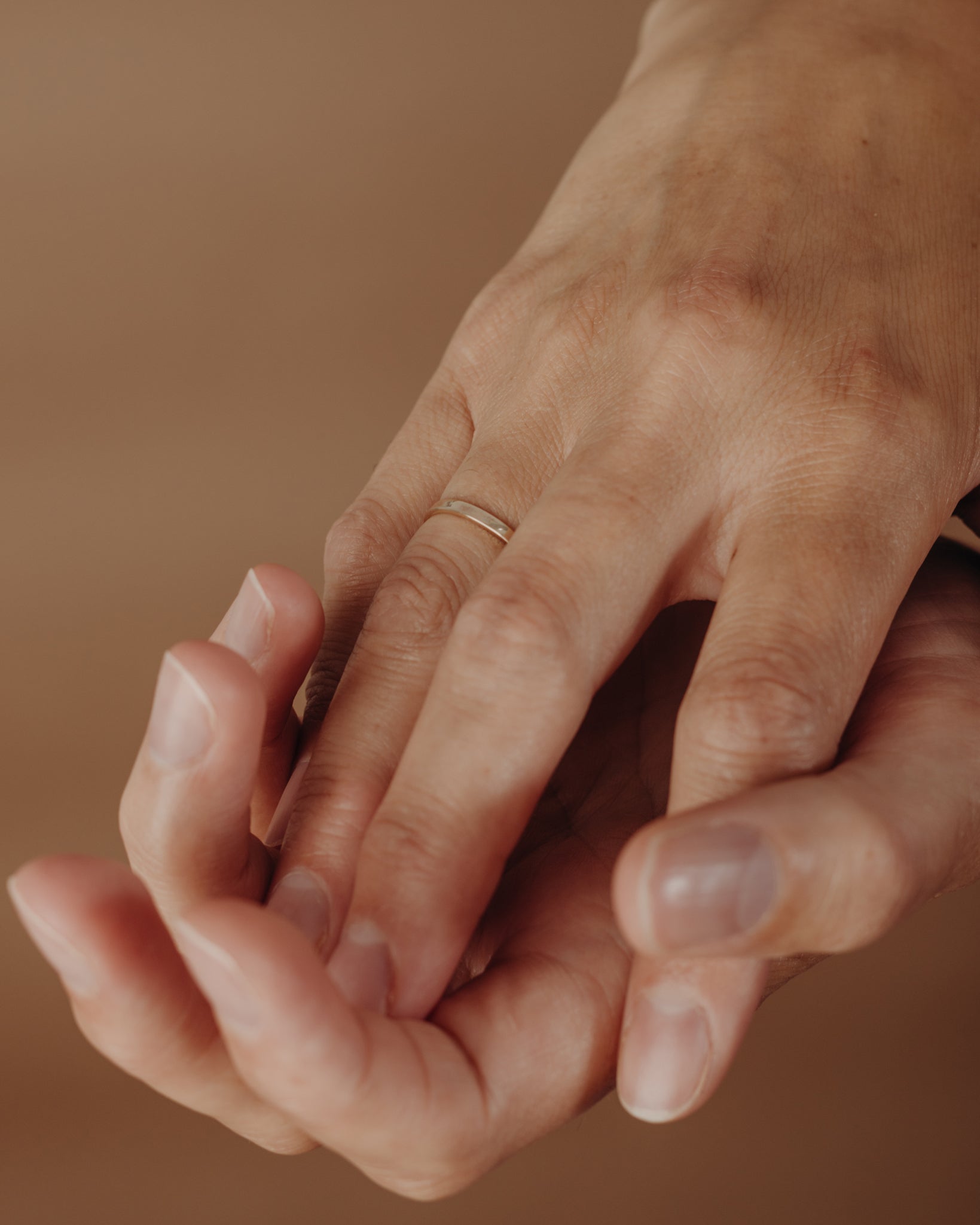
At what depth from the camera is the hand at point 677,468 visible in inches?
21.9

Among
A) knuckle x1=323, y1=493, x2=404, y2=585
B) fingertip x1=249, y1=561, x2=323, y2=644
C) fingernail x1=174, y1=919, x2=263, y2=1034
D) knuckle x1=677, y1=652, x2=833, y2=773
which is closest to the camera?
fingernail x1=174, y1=919, x2=263, y2=1034

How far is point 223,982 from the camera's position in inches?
17.0

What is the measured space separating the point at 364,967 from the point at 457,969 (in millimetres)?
157

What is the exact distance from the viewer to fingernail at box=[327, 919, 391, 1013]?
50cm

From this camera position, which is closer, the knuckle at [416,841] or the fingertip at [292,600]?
the knuckle at [416,841]

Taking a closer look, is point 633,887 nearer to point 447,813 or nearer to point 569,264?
point 447,813

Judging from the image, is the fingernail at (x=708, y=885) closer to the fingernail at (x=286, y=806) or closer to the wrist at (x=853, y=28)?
the fingernail at (x=286, y=806)

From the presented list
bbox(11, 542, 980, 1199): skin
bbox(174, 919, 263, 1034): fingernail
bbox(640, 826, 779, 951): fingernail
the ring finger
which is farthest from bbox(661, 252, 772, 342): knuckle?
bbox(174, 919, 263, 1034): fingernail

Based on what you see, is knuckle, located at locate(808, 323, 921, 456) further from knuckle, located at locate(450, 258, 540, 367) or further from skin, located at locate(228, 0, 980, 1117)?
knuckle, located at locate(450, 258, 540, 367)

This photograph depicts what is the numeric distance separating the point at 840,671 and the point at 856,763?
0.05m

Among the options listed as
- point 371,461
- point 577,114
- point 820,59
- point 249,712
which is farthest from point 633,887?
point 577,114

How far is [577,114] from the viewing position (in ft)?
5.21

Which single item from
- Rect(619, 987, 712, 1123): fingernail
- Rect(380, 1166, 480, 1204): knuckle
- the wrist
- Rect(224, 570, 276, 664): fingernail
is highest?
the wrist

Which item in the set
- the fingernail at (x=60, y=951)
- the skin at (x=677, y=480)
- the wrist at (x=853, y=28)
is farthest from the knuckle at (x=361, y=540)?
the wrist at (x=853, y=28)
